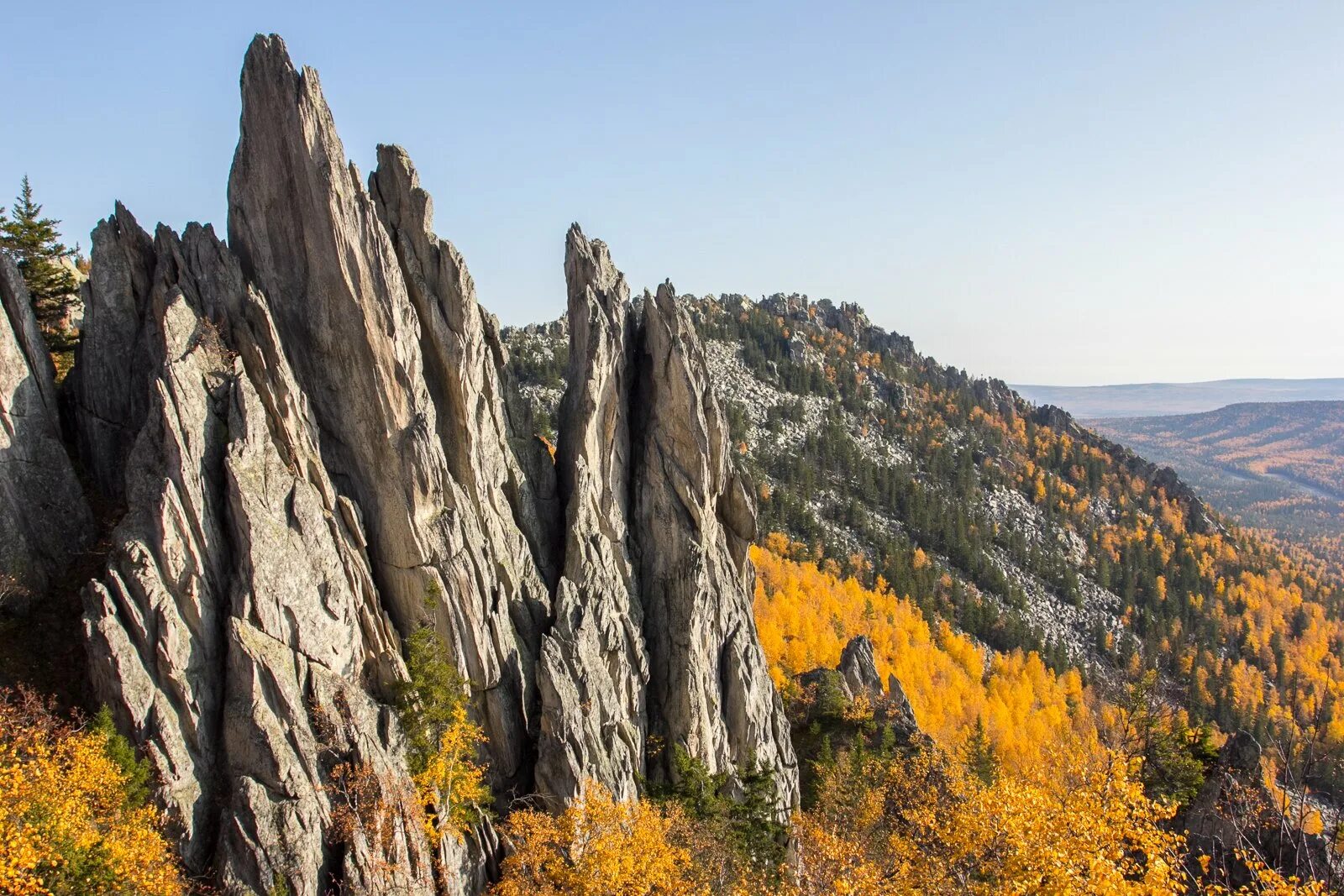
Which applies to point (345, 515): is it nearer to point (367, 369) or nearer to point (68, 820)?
point (367, 369)

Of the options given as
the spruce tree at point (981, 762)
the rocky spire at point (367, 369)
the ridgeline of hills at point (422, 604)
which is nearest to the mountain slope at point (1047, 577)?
the spruce tree at point (981, 762)

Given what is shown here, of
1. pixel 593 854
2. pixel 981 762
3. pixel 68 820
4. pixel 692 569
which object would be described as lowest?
pixel 981 762

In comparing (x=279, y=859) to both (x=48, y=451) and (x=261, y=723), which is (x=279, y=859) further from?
(x=48, y=451)

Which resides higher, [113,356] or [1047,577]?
→ [113,356]

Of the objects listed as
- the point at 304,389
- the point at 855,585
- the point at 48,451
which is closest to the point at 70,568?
the point at 48,451

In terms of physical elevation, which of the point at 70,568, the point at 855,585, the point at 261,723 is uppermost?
the point at 70,568

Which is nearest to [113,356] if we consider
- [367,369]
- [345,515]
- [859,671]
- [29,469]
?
[29,469]

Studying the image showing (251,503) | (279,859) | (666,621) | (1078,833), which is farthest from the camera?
(666,621)

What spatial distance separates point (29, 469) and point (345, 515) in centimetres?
1396

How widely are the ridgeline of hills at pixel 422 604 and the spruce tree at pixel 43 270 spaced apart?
30.8ft

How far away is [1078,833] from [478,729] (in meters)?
25.3

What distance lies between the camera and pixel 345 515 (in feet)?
→ 124

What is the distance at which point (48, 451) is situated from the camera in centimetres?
3653

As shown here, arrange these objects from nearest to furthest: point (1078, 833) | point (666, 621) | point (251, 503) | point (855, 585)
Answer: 1. point (1078, 833)
2. point (251, 503)
3. point (666, 621)
4. point (855, 585)
